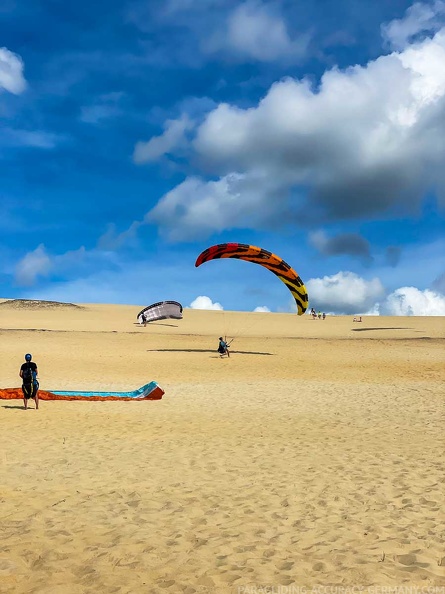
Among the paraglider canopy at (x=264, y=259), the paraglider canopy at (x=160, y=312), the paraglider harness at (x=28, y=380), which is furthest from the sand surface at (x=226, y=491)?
the paraglider canopy at (x=160, y=312)

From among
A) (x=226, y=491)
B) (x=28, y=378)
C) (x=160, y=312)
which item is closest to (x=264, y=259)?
(x=28, y=378)

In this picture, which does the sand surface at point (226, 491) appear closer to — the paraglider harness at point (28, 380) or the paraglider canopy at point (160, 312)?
the paraglider harness at point (28, 380)

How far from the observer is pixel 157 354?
1310 inches

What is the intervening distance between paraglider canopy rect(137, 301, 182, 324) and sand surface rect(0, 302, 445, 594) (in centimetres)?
3469

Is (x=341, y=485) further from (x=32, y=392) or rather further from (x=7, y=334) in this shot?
(x=7, y=334)

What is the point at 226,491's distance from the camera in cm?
792

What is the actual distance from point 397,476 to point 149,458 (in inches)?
189

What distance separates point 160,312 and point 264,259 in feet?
101

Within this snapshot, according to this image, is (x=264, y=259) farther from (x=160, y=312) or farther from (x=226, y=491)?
(x=160, y=312)

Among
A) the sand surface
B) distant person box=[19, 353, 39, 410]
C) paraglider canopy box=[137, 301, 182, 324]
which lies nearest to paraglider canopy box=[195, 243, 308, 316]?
the sand surface

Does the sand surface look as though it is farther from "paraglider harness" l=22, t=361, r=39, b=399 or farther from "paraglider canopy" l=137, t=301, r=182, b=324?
"paraglider canopy" l=137, t=301, r=182, b=324

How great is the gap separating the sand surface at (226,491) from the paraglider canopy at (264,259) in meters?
8.31

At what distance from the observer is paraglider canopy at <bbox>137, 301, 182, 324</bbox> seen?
56.0m

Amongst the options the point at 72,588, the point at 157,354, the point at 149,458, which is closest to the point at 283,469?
the point at 149,458
